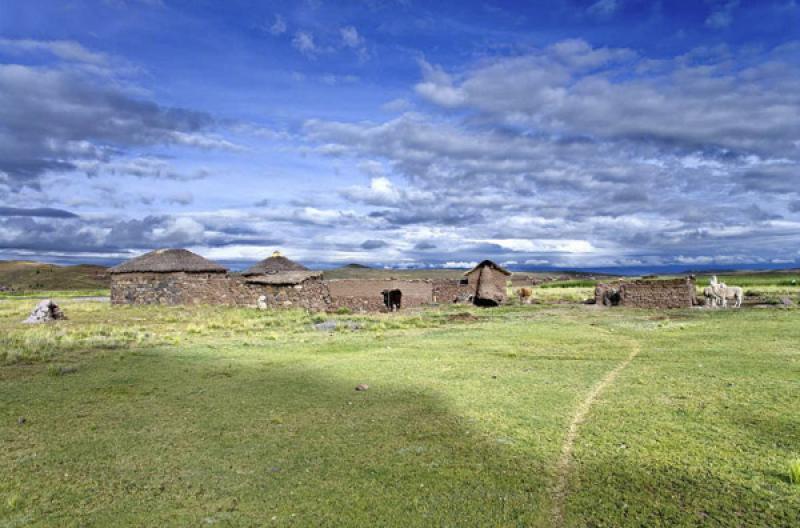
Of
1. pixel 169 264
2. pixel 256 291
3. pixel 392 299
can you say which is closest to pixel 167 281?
pixel 169 264

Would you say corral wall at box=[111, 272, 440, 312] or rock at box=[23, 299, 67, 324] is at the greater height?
corral wall at box=[111, 272, 440, 312]

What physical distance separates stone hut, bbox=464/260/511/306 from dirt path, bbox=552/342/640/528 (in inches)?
1005

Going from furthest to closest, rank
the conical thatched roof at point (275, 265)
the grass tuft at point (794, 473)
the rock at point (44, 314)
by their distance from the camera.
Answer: the conical thatched roof at point (275, 265), the rock at point (44, 314), the grass tuft at point (794, 473)

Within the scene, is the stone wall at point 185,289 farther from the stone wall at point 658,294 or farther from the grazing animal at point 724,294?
the grazing animal at point 724,294

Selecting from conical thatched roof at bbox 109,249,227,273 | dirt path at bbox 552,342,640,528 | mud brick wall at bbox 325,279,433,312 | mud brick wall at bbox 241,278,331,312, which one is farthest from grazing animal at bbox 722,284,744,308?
conical thatched roof at bbox 109,249,227,273

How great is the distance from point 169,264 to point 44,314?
50.0 feet

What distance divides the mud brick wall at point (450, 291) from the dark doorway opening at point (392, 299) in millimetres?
3437

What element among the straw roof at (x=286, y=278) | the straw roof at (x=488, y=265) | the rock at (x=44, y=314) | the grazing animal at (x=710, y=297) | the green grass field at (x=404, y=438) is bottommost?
the green grass field at (x=404, y=438)

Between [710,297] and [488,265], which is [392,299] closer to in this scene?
[488,265]

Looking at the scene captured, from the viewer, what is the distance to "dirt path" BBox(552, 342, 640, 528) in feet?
17.4

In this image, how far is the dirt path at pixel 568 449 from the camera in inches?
209

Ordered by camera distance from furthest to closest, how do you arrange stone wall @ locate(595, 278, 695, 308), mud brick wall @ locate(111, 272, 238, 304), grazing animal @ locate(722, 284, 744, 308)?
mud brick wall @ locate(111, 272, 238, 304)
grazing animal @ locate(722, 284, 744, 308)
stone wall @ locate(595, 278, 695, 308)

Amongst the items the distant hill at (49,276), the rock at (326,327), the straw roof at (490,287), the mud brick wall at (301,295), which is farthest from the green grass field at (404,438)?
the distant hill at (49,276)

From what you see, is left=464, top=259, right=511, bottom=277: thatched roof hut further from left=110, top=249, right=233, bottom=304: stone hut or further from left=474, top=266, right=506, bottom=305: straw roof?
left=110, top=249, right=233, bottom=304: stone hut
